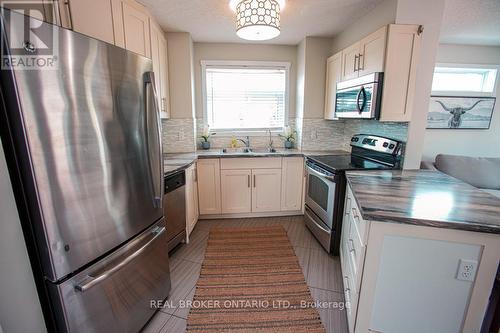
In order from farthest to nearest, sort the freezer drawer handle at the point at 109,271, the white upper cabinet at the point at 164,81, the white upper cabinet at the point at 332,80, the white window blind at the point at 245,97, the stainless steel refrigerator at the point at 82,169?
the white window blind at the point at 245,97 → the white upper cabinet at the point at 332,80 → the white upper cabinet at the point at 164,81 → the freezer drawer handle at the point at 109,271 → the stainless steel refrigerator at the point at 82,169

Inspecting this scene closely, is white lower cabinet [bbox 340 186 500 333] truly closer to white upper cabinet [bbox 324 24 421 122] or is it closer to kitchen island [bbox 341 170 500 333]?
kitchen island [bbox 341 170 500 333]

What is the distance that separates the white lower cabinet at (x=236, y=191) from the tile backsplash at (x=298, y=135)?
69cm

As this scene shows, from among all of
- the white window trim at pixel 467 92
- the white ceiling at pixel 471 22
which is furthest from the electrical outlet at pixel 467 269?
the white window trim at pixel 467 92

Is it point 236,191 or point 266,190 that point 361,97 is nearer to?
point 266,190

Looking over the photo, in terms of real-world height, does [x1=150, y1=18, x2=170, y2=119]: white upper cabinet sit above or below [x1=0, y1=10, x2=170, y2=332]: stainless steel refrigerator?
above

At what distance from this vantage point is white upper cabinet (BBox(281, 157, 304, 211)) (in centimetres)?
306

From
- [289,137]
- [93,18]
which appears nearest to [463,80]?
[289,137]

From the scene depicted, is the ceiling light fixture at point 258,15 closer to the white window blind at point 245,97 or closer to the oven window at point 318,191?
the oven window at point 318,191

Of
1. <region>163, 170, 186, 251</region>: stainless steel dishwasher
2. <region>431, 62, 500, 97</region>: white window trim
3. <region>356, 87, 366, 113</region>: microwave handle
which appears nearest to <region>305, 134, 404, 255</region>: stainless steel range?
<region>356, 87, 366, 113</region>: microwave handle

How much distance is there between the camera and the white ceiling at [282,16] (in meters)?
2.13

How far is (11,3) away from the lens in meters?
0.93

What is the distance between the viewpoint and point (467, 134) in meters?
3.50

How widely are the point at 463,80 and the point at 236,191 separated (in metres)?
3.82

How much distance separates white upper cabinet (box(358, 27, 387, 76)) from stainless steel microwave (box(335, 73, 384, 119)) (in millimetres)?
94
